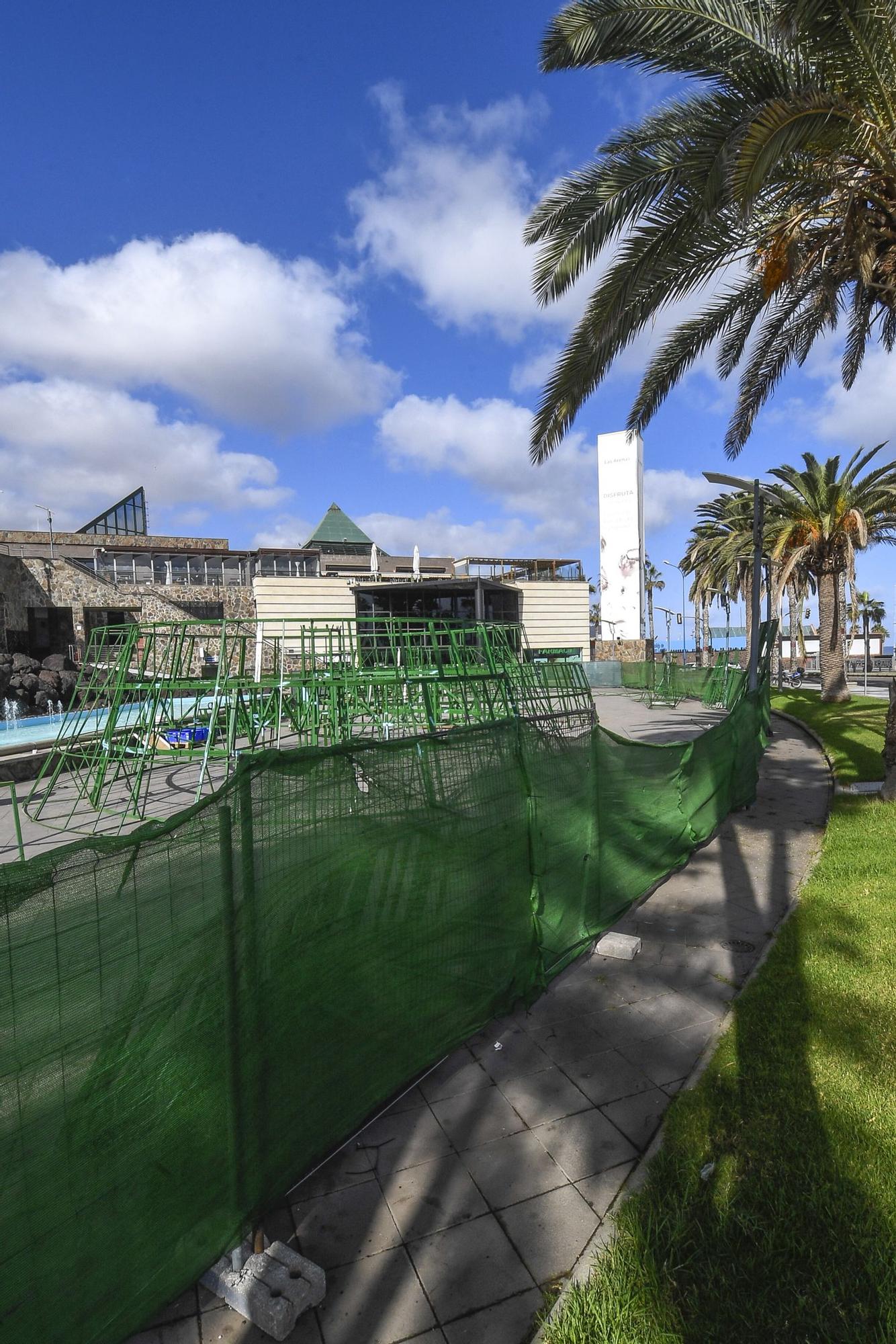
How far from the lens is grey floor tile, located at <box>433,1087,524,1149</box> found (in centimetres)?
322

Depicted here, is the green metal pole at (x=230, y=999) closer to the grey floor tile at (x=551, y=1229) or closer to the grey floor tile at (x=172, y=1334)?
the grey floor tile at (x=172, y=1334)

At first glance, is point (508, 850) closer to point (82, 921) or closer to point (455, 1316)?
point (455, 1316)

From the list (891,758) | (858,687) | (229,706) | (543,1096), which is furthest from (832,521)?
(858,687)

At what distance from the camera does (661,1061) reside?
3.76 meters

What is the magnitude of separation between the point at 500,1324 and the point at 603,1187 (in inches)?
28.6

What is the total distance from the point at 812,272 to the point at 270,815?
1048cm

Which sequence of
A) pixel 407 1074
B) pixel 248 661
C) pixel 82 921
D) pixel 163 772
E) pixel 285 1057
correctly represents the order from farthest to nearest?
pixel 248 661 < pixel 163 772 < pixel 407 1074 < pixel 285 1057 < pixel 82 921

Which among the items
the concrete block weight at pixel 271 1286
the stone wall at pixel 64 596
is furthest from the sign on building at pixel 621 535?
the concrete block weight at pixel 271 1286

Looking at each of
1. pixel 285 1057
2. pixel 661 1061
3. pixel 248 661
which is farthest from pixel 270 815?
pixel 248 661

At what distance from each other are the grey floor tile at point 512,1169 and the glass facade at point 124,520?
56.3 metres

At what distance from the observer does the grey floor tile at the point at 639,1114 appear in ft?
10.5

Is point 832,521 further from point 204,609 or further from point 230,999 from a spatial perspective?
point 204,609

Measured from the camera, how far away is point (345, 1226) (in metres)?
2.73

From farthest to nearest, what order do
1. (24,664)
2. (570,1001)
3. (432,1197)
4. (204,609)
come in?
1. (204,609)
2. (24,664)
3. (570,1001)
4. (432,1197)
